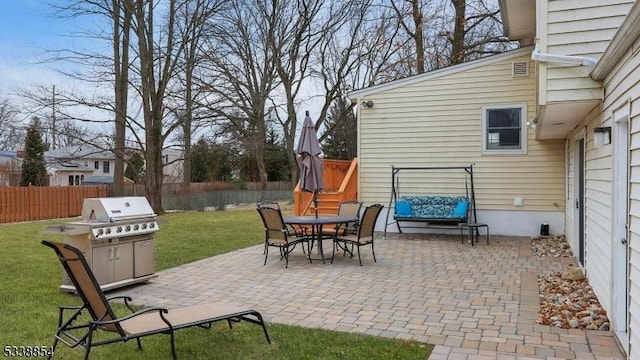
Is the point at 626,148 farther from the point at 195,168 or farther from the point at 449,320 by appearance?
the point at 195,168

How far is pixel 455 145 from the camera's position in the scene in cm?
1075

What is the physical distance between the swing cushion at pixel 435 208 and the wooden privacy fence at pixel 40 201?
1329cm

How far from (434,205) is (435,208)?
138 millimetres

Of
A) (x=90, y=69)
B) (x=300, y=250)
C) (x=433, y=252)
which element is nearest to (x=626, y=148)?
(x=433, y=252)

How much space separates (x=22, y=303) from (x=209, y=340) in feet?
8.10

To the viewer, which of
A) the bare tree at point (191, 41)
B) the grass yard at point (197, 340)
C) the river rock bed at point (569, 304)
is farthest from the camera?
the bare tree at point (191, 41)

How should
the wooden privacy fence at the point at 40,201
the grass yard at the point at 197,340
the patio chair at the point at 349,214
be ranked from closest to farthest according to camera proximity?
1. the grass yard at the point at 197,340
2. the patio chair at the point at 349,214
3. the wooden privacy fence at the point at 40,201

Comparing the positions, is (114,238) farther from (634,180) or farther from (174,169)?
(174,169)

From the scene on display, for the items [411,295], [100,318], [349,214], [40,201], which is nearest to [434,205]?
[349,214]

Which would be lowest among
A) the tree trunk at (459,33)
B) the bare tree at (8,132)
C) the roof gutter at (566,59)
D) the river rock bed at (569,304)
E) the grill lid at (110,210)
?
the river rock bed at (569,304)

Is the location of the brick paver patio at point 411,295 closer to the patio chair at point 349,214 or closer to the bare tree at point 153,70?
the patio chair at point 349,214

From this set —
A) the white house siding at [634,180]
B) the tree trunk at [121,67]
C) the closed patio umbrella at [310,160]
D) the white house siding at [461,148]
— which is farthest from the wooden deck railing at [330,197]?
the tree trunk at [121,67]

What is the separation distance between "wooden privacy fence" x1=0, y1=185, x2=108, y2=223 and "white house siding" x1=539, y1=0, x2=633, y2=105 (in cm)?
1712

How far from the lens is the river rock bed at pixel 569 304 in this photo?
14.3ft
